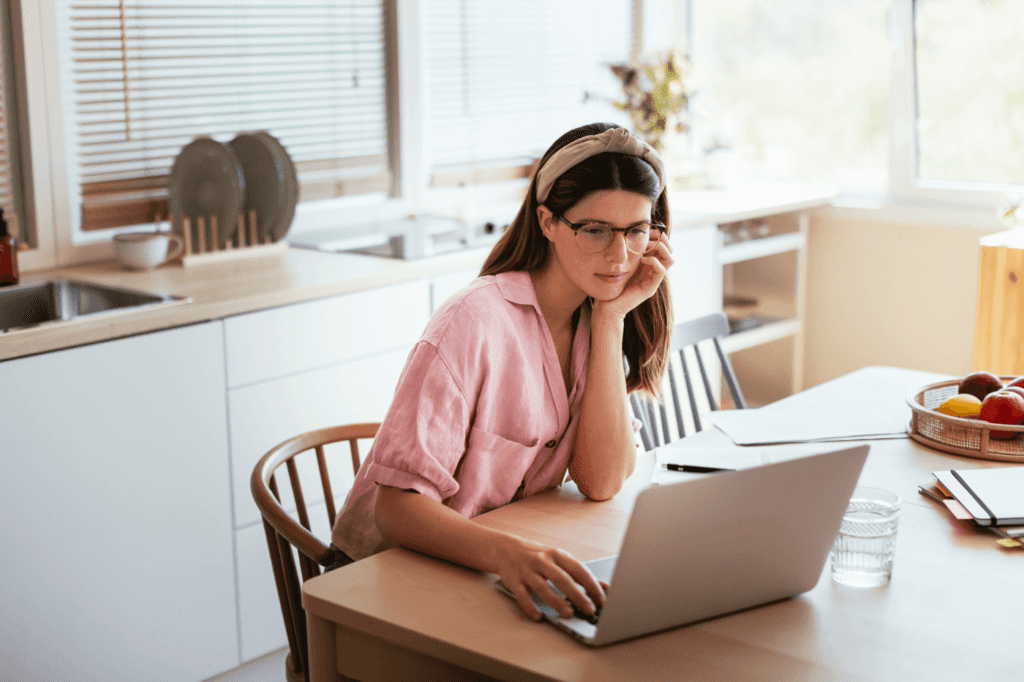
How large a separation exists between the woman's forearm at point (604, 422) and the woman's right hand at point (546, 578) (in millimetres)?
340

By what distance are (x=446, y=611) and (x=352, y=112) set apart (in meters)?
2.39

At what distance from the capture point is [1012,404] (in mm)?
1689

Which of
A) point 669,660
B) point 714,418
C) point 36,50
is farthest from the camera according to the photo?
point 36,50

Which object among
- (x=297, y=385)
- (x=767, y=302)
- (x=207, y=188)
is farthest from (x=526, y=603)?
(x=767, y=302)

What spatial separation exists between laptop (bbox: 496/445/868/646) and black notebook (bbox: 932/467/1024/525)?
0.37m

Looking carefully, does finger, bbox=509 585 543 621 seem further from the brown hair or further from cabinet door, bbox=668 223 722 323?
cabinet door, bbox=668 223 722 323

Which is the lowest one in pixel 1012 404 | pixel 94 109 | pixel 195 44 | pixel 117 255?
pixel 1012 404

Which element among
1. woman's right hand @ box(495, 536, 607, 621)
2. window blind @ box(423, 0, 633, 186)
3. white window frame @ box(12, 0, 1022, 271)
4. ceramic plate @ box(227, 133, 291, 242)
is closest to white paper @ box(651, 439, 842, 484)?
woman's right hand @ box(495, 536, 607, 621)

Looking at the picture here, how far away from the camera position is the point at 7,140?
2502 mm

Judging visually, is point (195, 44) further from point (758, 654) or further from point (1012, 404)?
point (758, 654)

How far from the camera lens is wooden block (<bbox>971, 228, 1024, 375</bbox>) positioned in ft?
9.98

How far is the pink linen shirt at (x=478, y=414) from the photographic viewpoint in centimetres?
137

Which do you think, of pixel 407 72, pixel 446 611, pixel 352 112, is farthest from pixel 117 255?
pixel 446 611

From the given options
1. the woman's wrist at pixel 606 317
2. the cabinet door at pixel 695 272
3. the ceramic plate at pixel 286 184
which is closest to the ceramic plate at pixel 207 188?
the ceramic plate at pixel 286 184
